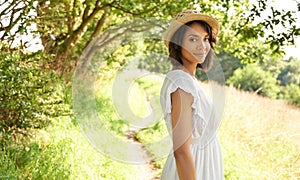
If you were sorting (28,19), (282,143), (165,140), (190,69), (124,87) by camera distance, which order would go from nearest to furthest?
(190,69) < (165,140) < (124,87) < (28,19) < (282,143)

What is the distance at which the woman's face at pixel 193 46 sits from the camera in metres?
2.21

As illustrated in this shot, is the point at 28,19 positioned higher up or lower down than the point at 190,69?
higher up

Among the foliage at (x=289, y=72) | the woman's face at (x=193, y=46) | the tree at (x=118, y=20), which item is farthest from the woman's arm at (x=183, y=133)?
the foliage at (x=289, y=72)

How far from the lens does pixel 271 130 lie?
7.52m

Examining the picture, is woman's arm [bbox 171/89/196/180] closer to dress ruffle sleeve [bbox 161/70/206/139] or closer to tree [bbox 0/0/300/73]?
dress ruffle sleeve [bbox 161/70/206/139]

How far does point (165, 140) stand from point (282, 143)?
487 centimetres

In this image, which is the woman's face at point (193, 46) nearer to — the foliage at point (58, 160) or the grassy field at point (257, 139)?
the foliage at point (58, 160)

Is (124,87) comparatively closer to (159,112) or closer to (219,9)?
(159,112)

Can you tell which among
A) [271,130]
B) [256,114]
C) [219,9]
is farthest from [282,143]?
[219,9]

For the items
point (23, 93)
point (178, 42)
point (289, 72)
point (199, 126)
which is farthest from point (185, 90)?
point (289, 72)

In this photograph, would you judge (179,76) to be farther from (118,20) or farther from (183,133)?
(118,20)

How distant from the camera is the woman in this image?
201cm

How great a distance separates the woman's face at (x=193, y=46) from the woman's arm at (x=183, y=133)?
0.26 m

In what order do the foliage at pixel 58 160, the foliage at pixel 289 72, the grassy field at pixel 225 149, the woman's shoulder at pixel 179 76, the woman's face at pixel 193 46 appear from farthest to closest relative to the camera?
the foliage at pixel 289 72 < the grassy field at pixel 225 149 < the foliage at pixel 58 160 < the woman's face at pixel 193 46 < the woman's shoulder at pixel 179 76
